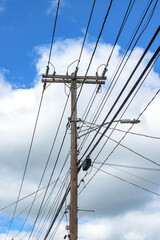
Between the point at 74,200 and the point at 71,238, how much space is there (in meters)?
1.17

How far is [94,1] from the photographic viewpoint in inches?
241

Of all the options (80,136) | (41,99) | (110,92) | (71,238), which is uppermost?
(41,99)

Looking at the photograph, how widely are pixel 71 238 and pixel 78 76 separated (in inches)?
233

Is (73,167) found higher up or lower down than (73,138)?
lower down

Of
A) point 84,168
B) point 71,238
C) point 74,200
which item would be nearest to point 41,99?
point 84,168

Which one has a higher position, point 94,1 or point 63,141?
point 63,141

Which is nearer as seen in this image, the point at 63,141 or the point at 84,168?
the point at 84,168

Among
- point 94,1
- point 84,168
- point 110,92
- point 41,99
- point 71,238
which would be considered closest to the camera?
point 94,1

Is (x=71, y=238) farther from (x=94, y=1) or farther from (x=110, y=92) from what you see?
(x=94, y=1)

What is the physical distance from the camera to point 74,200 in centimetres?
1051

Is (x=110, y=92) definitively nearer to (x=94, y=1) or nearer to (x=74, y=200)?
(x=94, y=1)

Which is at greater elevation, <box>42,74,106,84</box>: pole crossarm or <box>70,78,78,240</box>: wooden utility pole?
<box>42,74,106,84</box>: pole crossarm

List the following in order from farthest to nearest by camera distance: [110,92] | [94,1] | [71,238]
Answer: [71,238] → [110,92] → [94,1]

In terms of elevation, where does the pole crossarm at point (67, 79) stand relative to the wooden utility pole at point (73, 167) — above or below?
above
